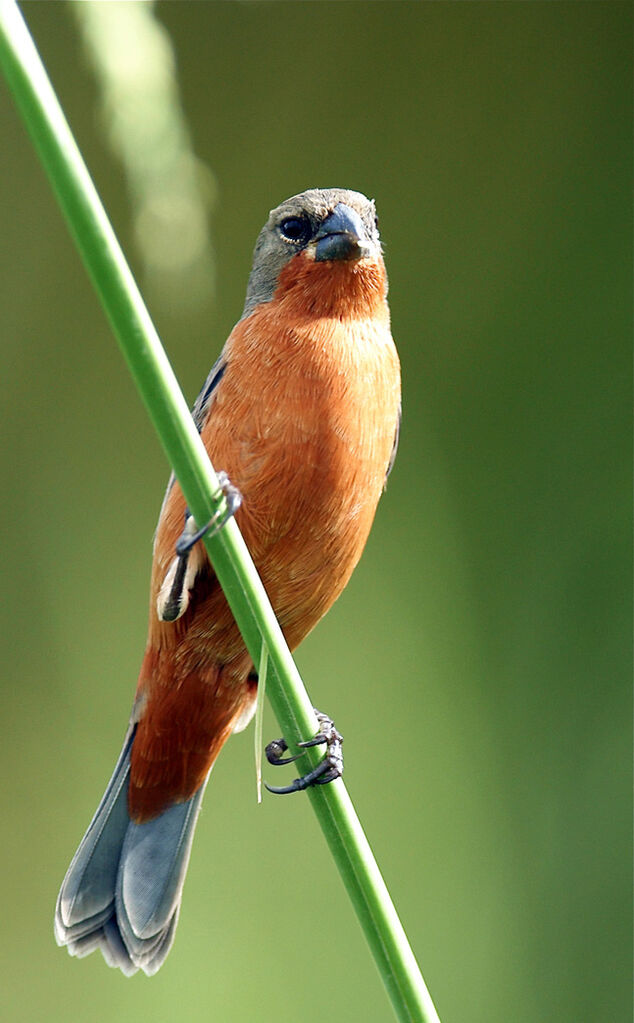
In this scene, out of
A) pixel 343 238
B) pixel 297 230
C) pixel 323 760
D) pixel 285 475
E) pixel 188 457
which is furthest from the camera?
pixel 297 230

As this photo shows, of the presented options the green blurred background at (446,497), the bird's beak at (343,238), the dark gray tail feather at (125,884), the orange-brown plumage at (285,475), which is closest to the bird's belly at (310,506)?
the orange-brown plumage at (285,475)

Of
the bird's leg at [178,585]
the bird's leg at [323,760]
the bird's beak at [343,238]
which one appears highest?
the bird's beak at [343,238]

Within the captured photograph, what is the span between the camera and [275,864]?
309cm

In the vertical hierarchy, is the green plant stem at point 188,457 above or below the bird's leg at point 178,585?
below

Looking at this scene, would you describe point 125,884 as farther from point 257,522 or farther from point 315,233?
point 315,233

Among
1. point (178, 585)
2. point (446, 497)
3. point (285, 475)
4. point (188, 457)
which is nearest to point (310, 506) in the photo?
point (285, 475)

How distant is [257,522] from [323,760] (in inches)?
20.4

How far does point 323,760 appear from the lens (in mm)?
1213

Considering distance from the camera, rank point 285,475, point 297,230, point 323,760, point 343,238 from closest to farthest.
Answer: point 323,760
point 285,475
point 343,238
point 297,230

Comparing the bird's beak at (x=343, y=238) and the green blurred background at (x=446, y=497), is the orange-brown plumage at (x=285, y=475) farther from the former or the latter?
the green blurred background at (x=446, y=497)

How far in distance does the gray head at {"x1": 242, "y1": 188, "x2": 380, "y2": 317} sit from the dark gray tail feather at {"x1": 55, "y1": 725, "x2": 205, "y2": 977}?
0.89m

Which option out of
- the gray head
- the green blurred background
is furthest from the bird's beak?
the green blurred background

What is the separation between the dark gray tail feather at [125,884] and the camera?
1925 millimetres

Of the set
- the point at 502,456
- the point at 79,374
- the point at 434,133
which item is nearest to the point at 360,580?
the point at 502,456
